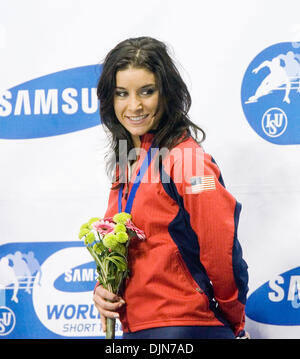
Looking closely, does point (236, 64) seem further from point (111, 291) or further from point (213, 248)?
point (111, 291)

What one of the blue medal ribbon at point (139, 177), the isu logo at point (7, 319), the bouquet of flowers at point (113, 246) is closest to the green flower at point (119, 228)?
the bouquet of flowers at point (113, 246)

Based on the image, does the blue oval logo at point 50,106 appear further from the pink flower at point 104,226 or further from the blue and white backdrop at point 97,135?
the pink flower at point 104,226

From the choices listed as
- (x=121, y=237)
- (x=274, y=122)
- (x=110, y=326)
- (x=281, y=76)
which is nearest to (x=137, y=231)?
(x=121, y=237)

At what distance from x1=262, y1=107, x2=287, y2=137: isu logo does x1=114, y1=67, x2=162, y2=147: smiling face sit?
715 millimetres

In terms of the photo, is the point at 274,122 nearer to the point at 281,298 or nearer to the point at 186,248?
the point at 281,298

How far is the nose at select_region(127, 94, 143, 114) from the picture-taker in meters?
1.88

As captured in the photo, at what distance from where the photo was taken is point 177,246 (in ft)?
5.60

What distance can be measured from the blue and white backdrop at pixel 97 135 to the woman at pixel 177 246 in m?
0.62

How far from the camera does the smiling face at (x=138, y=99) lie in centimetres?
186

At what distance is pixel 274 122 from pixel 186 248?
0.97m

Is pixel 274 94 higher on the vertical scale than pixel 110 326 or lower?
higher

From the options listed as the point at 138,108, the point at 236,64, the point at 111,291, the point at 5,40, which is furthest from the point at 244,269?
the point at 5,40

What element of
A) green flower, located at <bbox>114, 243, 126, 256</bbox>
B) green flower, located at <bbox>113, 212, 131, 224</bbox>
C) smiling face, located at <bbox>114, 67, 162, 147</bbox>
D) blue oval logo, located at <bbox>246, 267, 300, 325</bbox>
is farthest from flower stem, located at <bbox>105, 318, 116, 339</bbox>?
blue oval logo, located at <bbox>246, 267, 300, 325</bbox>

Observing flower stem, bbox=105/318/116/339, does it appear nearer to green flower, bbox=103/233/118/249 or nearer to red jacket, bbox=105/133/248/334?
red jacket, bbox=105/133/248/334
